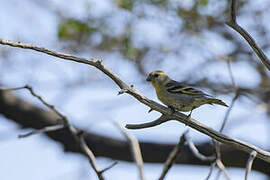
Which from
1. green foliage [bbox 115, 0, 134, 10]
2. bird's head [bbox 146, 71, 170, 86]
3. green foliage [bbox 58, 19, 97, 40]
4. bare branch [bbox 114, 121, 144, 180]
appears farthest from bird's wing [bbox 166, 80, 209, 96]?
green foliage [bbox 58, 19, 97, 40]

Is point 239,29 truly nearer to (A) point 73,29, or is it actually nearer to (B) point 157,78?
(B) point 157,78

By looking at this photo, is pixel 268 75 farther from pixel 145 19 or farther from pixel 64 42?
pixel 64 42

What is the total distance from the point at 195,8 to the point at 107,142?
2.32 meters

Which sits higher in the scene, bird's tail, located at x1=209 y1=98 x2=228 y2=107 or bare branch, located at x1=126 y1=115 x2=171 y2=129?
bird's tail, located at x1=209 y1=98 x2=228 y2=107

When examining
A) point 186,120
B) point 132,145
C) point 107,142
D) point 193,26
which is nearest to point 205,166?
point 107,142

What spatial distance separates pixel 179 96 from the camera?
191 inches

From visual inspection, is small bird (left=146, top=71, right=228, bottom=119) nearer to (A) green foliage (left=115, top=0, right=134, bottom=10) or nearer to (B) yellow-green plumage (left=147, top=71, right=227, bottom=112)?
(B) yellow-green plumage (left=147, top=71, right=227, bottom=112)

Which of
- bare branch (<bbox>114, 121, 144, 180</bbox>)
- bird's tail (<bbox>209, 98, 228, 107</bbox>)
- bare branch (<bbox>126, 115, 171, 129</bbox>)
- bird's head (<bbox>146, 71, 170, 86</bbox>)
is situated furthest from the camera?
bird's head (<bbox>146, 71, 170, 86</bbox>)

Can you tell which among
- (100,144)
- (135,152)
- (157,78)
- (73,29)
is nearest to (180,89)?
(157,78)

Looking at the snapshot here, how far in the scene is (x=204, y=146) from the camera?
683cm

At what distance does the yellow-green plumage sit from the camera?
468 cm

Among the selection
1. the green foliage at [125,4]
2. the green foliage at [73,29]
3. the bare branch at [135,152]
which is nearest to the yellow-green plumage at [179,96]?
the bare branch at [135,152]

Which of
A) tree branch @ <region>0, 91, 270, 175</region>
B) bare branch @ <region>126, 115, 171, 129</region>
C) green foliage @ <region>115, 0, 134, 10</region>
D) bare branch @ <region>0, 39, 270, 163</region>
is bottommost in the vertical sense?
tree branch @ <region>0, 91, 270, 175</region>

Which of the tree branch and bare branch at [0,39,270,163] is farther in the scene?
the tree branch
